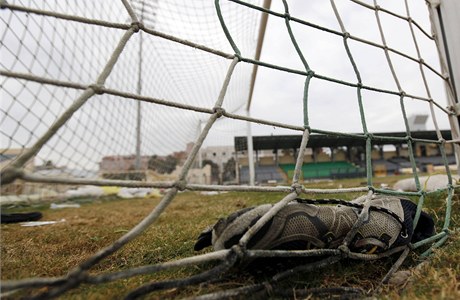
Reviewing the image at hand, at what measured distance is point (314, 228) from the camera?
0.85 metres

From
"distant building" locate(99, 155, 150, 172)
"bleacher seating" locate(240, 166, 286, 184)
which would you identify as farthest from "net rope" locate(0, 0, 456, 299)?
"bleacher seating" locate(240, 166, 286, 184)

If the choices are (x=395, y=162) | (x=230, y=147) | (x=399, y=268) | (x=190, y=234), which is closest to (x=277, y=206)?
(x=399, y=268)

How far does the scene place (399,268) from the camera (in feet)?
3.08

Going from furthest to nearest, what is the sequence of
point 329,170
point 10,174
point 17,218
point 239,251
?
point 329,170 < point 17,218 < point 239,251 < point 10,174

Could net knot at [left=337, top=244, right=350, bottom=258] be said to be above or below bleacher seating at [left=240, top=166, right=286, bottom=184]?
below

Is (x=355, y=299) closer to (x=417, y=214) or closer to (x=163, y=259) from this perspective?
(x=417, y=214)

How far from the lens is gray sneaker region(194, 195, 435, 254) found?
0.79 metres

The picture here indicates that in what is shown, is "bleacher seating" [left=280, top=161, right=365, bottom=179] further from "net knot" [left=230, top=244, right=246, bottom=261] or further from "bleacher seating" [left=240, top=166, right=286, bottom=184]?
"net knot" [left=230, top=244, right=246, bottom=261]

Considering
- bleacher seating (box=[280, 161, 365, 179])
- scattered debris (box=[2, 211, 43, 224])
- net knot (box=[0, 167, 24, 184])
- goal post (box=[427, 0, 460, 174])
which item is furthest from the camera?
bleacher seating (box=[280, 161, 365, 179])

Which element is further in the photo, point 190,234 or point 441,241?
point 190,234

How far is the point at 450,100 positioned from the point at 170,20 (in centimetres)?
410

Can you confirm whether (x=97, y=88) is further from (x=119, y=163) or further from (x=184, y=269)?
(x=119, y=163)

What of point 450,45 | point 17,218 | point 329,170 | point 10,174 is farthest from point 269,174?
point 10,174

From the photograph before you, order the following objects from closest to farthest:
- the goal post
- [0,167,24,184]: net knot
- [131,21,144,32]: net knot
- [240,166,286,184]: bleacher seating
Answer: [0,167,24,184]: net knot
[131,21,144,32]: net knot
the goal post
[240,166,286,184]: bleacher seating
